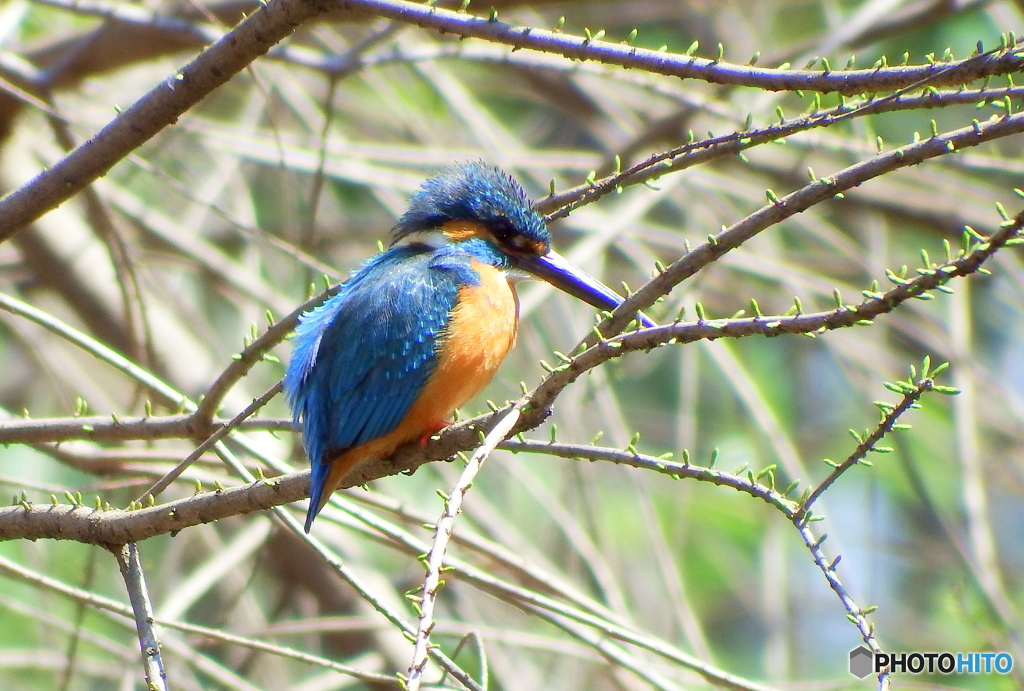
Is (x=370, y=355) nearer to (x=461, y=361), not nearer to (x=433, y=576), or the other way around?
(x=461, y=361)

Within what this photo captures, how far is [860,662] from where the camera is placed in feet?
9.77

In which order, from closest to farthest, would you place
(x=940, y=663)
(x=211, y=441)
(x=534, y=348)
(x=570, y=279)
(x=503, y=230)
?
(x=211, y=441)
(x=570, y=279)
(x=503, y=230)
(x=940, y=663)
(x=534, y=348)

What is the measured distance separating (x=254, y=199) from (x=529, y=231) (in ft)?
11.5

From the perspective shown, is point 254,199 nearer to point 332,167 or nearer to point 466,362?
point 332,167

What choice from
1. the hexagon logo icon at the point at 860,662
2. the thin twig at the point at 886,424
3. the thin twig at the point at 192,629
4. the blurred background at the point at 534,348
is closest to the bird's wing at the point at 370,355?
the blurred background at the point at 534,348

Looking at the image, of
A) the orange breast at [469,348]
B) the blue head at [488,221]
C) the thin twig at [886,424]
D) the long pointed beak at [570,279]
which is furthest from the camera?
the blue head at [488,221]

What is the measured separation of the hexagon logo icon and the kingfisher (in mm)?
1193

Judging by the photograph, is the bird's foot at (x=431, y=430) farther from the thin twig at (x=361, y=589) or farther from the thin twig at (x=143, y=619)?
the thin twig at (x=143, y=619)

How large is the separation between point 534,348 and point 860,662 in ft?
→ 5.48

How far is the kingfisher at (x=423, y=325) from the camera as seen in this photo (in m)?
2.37

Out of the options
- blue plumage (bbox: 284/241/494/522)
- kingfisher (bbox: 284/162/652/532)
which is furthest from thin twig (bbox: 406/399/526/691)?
blue plumage (bbox: 284/241/494/522)

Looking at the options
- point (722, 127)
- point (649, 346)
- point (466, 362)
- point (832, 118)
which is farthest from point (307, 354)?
point (722, 127)

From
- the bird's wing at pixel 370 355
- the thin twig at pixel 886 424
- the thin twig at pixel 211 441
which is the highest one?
the bird's wing at pixel 370 355

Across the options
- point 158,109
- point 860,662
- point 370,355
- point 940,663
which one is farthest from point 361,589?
point 940,663
